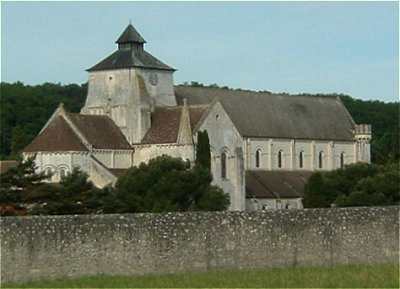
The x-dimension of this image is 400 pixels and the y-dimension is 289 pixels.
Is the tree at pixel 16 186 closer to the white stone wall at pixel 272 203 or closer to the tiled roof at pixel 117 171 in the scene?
the tiled roof at pixel 117 171

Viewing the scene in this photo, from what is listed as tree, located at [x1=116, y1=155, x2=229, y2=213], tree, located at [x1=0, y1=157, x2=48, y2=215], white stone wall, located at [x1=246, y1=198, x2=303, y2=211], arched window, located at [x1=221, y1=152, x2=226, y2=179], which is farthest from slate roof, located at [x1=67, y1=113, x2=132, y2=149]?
tree, located at [x1=0, y1=157, x2=48, y2=215]

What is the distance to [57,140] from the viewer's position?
7350 centimetres

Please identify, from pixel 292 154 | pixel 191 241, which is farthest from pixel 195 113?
pixel 191 241

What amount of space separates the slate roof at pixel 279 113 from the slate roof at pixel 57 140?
1317 cm

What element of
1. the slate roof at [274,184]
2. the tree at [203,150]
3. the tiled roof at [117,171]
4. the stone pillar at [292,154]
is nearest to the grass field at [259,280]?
the tiled roof at [117,171]

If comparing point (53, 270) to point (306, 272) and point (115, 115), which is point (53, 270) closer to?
point (306, 272)

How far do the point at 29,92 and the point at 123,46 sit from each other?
43648 millimetres

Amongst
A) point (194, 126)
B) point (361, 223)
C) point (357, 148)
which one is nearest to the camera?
point (361, 223)

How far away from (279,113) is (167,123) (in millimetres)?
19452

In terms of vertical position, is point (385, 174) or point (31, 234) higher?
point (385, 174)

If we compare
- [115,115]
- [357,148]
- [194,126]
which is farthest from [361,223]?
[357,148]

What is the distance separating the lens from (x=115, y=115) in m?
79.9

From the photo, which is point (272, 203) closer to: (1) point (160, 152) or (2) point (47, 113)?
(1) point (160, 152)

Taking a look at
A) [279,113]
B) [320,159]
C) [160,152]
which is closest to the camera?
[160,152]
